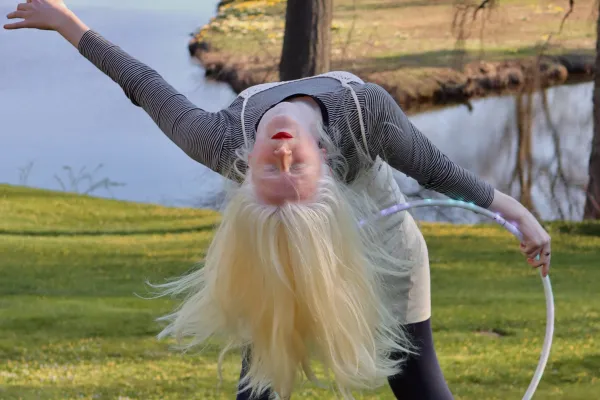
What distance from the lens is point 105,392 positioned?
529cm

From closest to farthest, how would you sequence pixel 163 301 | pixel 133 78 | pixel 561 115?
pixel 133 78 < pixel 163 301 < pixel 561 115

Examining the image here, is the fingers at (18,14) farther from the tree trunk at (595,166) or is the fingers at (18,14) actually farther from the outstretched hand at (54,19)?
the tree trunk at (595,166)

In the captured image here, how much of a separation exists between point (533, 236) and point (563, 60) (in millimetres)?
13105

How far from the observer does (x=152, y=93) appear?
266cm

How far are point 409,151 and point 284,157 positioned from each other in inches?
15.7

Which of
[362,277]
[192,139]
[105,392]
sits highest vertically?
[192,139]

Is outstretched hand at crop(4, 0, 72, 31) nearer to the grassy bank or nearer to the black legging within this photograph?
the black legging

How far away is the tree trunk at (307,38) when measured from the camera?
983cm

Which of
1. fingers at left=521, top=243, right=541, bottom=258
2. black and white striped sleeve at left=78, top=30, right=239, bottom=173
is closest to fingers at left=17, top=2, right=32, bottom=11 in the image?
black and white striped sleeve at left=78, top=30, right=239, bottom=173

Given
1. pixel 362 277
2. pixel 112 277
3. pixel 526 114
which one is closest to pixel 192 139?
pixel 362 277

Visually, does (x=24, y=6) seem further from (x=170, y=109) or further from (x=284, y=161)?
(x=284, y=161)

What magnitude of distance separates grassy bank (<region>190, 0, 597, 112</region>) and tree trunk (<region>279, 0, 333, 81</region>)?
356 centimetres

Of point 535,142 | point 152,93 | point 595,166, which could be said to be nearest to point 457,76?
point 535,142

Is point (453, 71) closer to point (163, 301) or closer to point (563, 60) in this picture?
point (563, 60)
